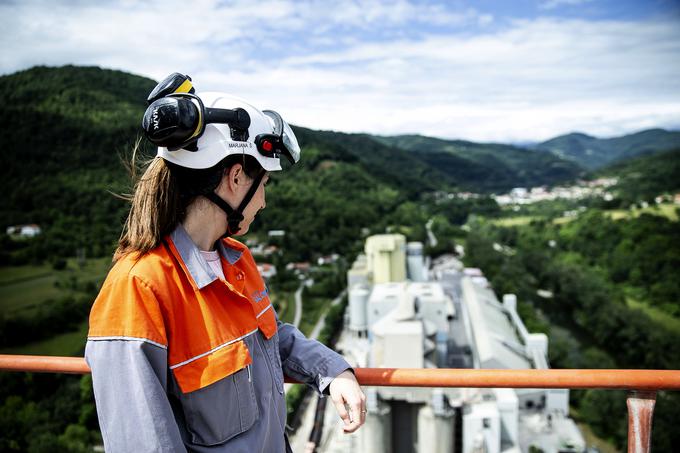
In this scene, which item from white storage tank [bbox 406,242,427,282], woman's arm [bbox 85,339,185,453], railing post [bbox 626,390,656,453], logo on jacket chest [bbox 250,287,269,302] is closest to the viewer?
woman's arm [bbox 85,339,185,453]

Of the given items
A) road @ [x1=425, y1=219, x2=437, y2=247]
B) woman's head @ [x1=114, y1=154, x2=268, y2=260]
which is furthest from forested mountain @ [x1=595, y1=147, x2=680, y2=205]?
woman's head @ [x1=114, y1=154, x2=268, y2=260]

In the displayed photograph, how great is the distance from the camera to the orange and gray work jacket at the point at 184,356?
119 centimetres

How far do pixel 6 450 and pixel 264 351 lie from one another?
85.7ft

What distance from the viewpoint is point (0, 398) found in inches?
1077

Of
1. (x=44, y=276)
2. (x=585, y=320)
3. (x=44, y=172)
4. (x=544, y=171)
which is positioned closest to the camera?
(x=585, y=320)

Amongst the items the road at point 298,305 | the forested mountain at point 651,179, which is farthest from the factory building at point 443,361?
the forested mountain at point 651,179

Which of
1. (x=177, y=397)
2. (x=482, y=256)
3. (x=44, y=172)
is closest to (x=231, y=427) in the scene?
(x=177, y=397)

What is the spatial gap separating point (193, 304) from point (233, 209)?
325 mm

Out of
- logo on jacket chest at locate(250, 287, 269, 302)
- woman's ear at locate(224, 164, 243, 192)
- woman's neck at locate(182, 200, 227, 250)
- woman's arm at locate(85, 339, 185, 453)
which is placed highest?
woman's ear at locate(224, 164, 243, 192)

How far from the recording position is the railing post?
1800 mm

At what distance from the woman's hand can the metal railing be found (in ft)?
0.50

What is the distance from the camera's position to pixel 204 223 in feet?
5.01

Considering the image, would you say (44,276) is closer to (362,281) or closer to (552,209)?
(362,281)

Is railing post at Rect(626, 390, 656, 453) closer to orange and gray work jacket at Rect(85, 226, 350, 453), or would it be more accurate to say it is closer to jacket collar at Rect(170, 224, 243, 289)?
orange and gray work jacket at Rect(85, 226, 350, 453)
